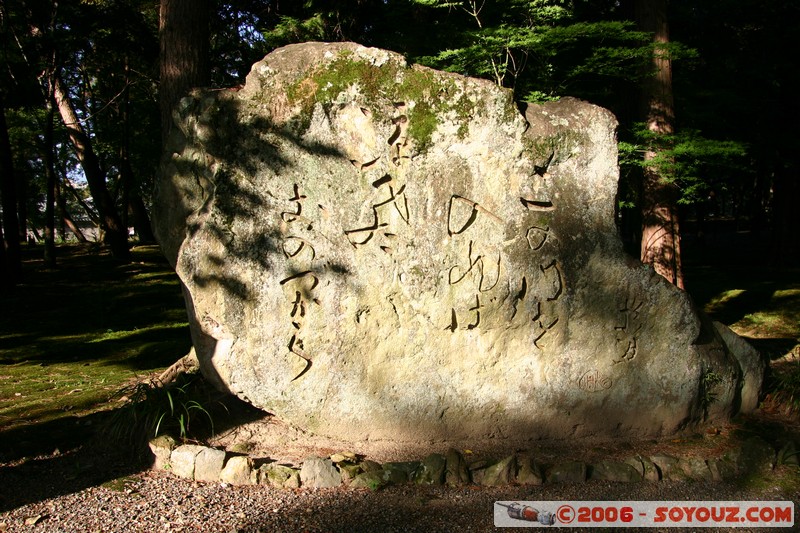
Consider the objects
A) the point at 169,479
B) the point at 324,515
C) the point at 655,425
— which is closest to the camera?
the point at 324,515

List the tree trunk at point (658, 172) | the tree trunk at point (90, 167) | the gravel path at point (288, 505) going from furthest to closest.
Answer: the tree trunk at point (90, 167) → the tree trunk at point (658, 172) → the gravel path at point (288, 505)

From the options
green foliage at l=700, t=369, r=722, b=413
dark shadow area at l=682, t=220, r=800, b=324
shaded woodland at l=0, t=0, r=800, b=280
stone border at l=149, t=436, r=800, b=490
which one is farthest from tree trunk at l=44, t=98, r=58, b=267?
dark shadow area at l=682, t=220, r=800, b=324

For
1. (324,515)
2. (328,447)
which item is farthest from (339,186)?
(324,515)

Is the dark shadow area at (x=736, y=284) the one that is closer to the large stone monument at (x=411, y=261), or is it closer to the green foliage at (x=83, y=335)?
the large stone monument at (x=411, y=261)

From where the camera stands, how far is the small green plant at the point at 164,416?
14.8 feet

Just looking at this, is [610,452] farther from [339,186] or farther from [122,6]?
[122,6]

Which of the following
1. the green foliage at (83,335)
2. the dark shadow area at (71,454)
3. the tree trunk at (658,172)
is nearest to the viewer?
the dark shadow area at (71,454)

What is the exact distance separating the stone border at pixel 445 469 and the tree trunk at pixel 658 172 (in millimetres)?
3816

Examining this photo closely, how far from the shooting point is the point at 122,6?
9812 mm

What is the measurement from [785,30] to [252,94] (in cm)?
1044

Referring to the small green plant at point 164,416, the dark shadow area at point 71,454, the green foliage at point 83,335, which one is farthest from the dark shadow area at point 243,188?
the green foliage at point 83,335

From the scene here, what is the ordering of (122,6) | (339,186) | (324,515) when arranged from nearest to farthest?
(324,515), (339,186), (122,6)

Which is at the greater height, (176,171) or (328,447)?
(176,171)

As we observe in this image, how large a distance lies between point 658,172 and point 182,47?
555 cm
